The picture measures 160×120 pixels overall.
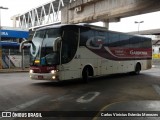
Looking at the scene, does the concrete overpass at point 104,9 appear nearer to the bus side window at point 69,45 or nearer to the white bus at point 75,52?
the white bus at point 75,52

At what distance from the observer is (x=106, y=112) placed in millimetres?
9109

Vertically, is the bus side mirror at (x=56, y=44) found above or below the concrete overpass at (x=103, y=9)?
below

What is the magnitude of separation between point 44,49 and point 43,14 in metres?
79.4

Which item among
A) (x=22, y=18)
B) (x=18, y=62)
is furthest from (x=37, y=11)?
(x=18, y=62)

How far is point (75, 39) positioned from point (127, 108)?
26.6ft

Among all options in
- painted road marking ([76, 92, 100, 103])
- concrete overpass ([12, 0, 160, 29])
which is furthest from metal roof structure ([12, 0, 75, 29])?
painted road marking ([76, 92, 100, 103])

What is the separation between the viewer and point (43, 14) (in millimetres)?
93875

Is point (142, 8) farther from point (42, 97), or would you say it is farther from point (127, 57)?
point (42, 97)

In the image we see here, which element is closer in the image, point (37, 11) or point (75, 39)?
point (75, 39)

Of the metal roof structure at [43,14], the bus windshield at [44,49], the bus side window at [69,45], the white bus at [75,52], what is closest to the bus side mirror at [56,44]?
the white bus at [75,52]

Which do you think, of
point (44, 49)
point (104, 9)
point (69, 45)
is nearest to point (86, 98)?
point (44, 49)

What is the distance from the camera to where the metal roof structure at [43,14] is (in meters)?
86.4

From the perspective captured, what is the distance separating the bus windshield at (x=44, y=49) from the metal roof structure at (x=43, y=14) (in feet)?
217

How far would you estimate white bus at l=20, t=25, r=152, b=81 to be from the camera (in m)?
16.0
